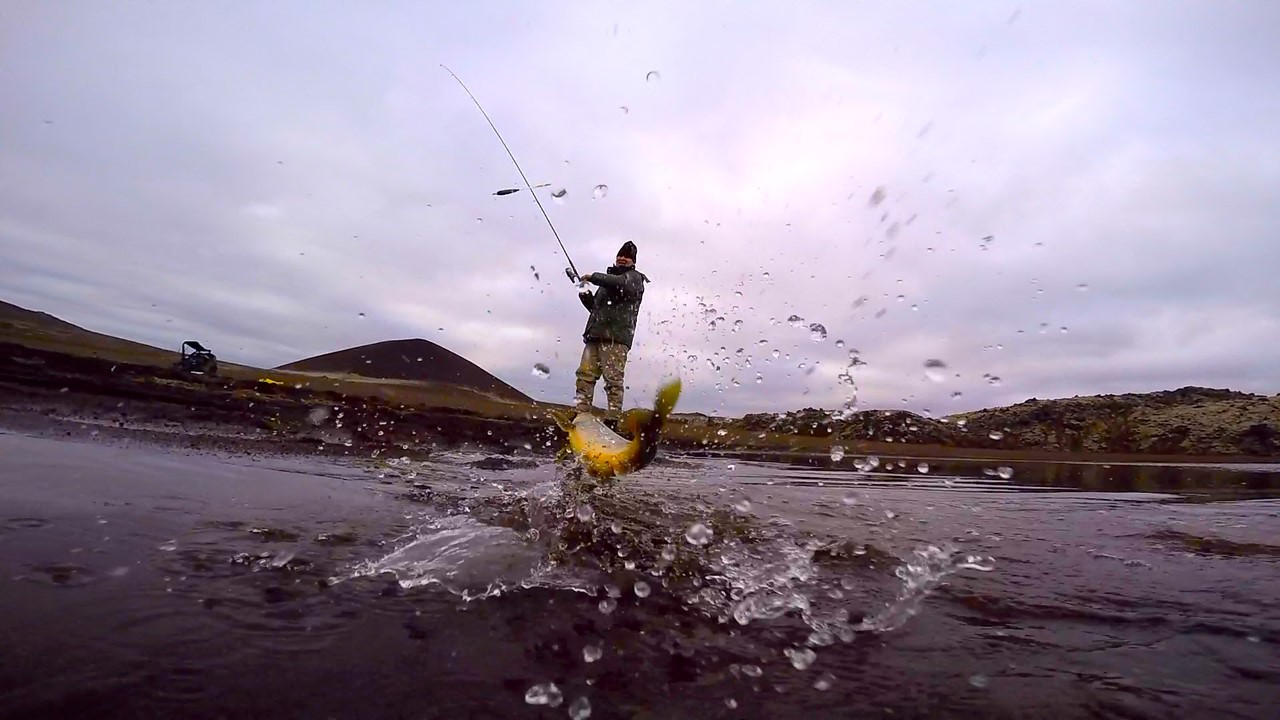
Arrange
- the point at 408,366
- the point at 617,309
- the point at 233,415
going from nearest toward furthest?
the point at 617,309 < the point at 233,415 < the point at 408,366

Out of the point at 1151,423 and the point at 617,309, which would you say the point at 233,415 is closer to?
the point at 617,309

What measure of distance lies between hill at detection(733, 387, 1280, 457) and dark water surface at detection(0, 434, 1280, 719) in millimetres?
15641

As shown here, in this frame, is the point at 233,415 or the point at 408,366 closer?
the point at 233,415

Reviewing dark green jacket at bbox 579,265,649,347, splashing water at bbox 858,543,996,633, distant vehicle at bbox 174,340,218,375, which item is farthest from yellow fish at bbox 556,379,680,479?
distant vehicle at bbox 174,340,218,375

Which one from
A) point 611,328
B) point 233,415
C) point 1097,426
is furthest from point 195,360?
point 1097,426

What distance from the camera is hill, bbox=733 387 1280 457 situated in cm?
2031

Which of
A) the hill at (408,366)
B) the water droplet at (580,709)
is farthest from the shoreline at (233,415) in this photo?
the hill at (408,366)

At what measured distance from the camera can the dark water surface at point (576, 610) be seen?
168 centimetres

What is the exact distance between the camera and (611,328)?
7.09 meters

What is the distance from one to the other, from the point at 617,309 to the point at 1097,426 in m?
22.0

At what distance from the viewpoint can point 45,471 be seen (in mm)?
3826

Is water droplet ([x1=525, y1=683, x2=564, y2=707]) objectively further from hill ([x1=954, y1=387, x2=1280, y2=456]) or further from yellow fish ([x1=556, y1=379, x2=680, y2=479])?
hill ([x1=954, y1=387, x2=1280, y2=456])

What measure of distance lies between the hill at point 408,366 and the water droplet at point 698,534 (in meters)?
23.8

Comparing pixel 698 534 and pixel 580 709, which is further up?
pixel 698 534
